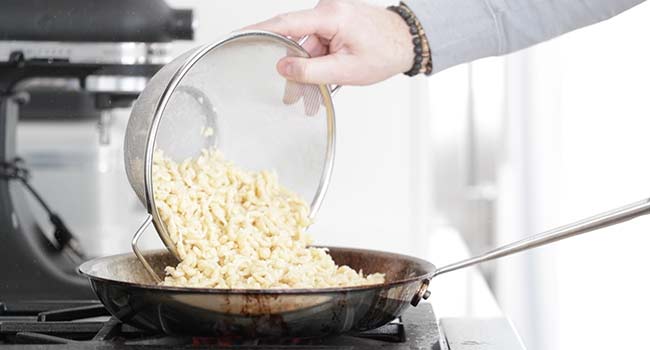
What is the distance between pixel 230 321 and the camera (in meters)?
0.83

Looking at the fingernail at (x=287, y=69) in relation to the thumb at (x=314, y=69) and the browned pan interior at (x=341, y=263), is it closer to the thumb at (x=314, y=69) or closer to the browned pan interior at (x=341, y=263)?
the thumb at (x=314, y=69)

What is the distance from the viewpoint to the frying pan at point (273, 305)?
818 millimetres

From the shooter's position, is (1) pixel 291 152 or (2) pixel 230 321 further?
(1) pixel 291 152

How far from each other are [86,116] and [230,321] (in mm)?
820

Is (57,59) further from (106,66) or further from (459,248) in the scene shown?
(459,248)

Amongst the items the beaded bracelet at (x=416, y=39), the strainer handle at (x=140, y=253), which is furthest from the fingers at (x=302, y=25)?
the strainer handle at (x=140, y=253)

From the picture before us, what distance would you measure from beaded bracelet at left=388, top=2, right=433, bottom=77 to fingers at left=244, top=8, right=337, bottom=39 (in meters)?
0.11

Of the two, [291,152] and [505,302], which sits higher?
[291,152]

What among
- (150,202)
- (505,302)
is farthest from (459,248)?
(150,202)

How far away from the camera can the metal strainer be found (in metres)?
0.97

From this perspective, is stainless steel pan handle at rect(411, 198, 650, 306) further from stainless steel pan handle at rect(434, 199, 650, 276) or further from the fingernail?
the fingernail

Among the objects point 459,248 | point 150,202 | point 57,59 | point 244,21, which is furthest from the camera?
point 459,248

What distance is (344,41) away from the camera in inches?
42.3

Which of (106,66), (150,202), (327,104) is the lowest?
(150,202)
